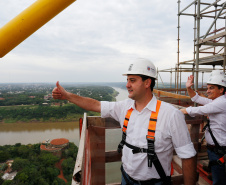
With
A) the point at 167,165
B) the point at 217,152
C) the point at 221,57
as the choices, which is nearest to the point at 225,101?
the point at 217,152

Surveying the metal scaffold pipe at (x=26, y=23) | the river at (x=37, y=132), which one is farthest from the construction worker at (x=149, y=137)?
the river at (x=37, y=132)

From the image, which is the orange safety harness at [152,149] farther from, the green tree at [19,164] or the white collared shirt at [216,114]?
the green tree at [19,164]

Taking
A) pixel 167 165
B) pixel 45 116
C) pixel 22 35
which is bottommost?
pixel 45 116

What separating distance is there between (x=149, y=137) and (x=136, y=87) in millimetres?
557

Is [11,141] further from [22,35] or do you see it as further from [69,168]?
[22,35]

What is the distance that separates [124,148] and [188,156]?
2.17 feet

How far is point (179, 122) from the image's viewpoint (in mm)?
1600

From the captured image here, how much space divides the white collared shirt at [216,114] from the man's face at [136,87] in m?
0.86

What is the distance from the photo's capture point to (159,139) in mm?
1628

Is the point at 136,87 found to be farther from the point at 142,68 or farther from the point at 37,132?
the point at 37,132

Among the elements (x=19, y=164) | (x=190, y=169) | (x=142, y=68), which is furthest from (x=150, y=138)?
(x=19, y=164)

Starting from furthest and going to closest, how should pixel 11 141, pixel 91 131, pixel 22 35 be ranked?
1. pixel 11 141
2. pixel 91 131
3. pixel 22 35

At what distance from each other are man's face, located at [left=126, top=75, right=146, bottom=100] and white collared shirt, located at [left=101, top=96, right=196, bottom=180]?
0.50 ft

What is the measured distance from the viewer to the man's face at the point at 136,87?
1.85m
